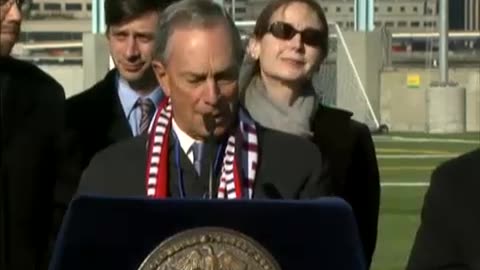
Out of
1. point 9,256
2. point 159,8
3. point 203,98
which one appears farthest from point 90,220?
point 159,8

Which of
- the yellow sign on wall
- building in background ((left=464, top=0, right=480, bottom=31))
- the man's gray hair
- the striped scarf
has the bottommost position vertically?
A: the yellow sign on wall

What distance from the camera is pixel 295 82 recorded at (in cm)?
515

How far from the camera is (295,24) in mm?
5121

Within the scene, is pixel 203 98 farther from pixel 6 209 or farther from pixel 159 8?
pixel 159 8

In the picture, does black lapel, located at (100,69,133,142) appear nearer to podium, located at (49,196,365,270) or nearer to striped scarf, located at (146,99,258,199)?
striped scarf, located at (146,99,258,199)

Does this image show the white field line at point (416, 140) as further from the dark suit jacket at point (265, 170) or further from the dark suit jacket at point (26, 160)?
the dark suit jacket at point (265, 170)

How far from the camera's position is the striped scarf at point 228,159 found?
3502 mm

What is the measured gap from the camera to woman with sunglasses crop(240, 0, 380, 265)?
5.07 meters

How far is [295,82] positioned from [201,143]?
1575mm

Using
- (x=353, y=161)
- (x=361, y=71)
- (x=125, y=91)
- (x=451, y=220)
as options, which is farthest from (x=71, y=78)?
(x=451, y=220)

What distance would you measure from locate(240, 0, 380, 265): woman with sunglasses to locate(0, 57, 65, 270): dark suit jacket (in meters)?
0.69

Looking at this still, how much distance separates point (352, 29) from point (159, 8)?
31.4m

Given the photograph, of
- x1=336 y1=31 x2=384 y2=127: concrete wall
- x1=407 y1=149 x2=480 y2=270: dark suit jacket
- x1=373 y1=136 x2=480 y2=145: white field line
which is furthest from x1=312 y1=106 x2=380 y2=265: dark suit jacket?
x1=336 y1=31 x2=384 y2=127: concrete wall

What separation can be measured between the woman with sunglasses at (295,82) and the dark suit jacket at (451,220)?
197 centimetres
